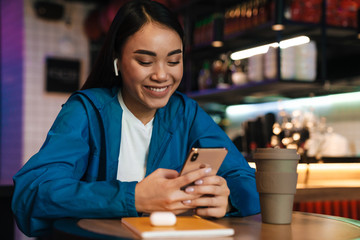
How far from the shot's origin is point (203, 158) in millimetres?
1042

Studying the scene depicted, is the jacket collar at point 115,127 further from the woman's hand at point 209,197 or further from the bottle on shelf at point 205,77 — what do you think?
the bottle on shelf at point 205,77

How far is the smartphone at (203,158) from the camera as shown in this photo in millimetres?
1010

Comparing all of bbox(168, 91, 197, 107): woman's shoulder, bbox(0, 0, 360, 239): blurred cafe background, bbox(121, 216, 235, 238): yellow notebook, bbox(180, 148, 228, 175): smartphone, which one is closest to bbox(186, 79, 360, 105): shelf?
bbox(0, 0, 360, 239): blurred cafe background

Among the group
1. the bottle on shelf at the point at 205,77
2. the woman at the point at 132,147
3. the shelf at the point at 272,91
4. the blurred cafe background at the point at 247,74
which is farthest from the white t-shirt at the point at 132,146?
the bottle on shelf at the point at 205,77

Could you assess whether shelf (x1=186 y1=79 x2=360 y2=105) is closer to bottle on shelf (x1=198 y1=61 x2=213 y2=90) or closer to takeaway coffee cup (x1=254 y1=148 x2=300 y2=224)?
bottle on shelf (x1=198 y1=61 x2=213 y2=90)

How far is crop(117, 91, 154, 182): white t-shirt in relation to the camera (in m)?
1.46

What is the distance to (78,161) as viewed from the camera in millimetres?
1311

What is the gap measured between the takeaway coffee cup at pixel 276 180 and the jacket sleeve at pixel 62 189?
0.31m

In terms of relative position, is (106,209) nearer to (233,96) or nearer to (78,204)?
(78,204)

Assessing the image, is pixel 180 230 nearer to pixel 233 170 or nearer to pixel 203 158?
pixel 203 158

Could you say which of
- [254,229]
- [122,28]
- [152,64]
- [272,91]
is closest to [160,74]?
[152,64]

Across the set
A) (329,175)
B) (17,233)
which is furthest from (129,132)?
(329,175)

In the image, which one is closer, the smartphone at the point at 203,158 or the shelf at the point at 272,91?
the smartphone at the point at 203,158

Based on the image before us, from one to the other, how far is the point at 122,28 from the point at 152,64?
0.18 m
